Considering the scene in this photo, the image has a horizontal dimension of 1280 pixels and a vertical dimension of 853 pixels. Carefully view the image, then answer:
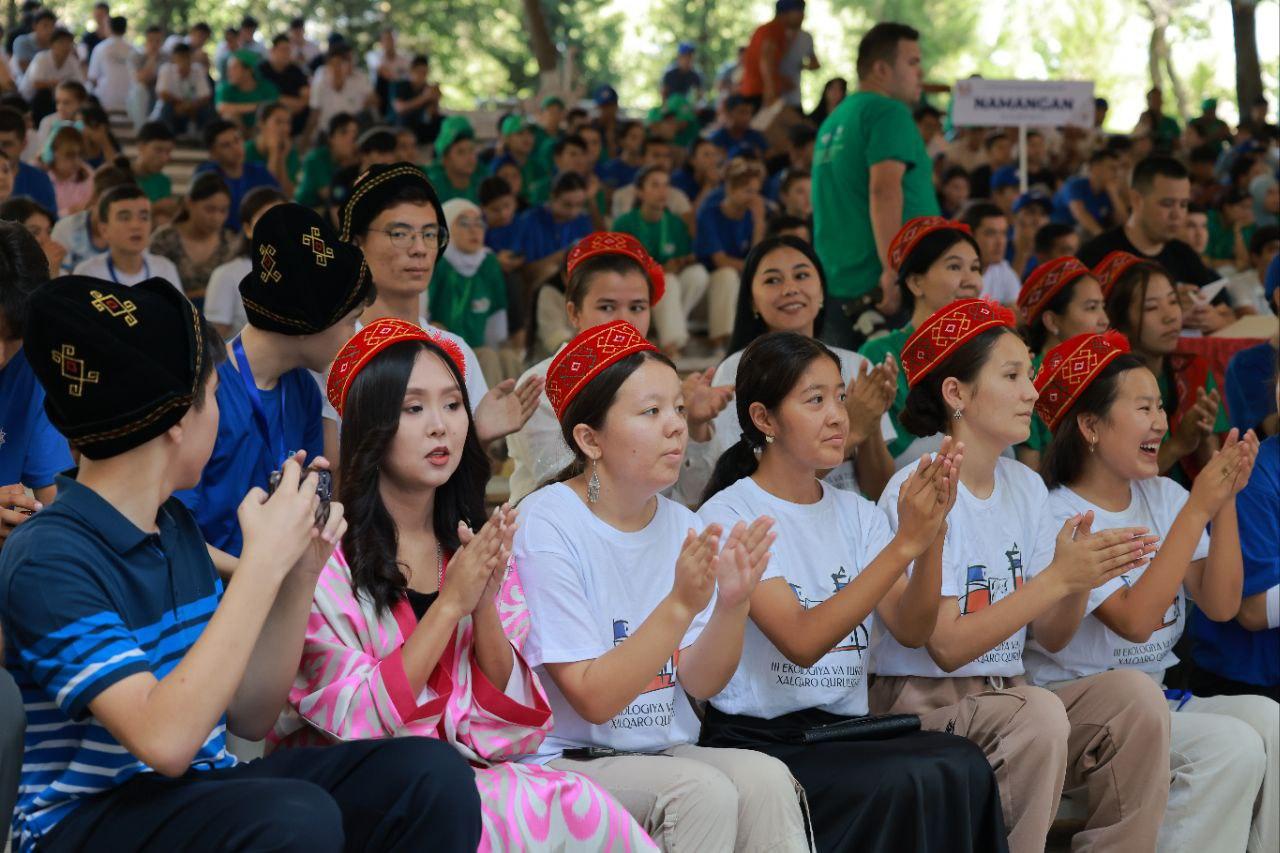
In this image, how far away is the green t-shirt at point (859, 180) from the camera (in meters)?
5.67

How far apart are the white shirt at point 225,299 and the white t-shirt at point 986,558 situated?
4.28m

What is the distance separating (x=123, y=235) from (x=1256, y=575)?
5063 mm

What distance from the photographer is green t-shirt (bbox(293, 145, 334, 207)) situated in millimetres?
11070

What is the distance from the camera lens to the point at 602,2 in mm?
24062

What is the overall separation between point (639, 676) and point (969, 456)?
49.8 inches

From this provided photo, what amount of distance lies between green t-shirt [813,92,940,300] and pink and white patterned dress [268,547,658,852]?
10.6ft

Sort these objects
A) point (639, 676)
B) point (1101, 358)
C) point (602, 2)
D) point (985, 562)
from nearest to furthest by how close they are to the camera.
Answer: point (639, 676) < point (985, 562) < point (1101, 358) < point (602, 2)

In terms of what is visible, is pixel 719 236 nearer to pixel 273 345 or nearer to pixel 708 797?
pixel 273 345

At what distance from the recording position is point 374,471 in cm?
292

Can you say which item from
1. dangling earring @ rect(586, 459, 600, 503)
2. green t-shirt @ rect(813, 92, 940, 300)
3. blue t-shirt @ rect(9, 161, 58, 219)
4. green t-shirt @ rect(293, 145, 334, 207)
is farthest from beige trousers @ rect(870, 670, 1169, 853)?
green t-shirt @ rect(293, 145, 334, 207)

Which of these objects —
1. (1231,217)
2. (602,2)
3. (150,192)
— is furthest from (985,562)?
(602,2)

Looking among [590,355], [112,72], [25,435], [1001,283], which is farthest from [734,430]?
[112,72]

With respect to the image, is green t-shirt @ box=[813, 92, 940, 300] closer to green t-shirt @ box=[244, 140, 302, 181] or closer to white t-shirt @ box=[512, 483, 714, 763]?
white t-shirt @ box=[512, 483, 714, 763]

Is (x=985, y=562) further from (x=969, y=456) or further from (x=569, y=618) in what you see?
(x=569, y=618)
